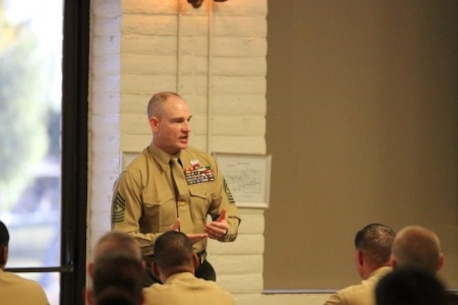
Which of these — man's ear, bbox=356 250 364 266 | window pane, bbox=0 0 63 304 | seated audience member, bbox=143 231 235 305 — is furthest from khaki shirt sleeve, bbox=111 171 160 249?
window pane, bbox=0 0 63 304

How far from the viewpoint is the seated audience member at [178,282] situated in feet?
9.80

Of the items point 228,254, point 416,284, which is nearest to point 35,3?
point 228,254

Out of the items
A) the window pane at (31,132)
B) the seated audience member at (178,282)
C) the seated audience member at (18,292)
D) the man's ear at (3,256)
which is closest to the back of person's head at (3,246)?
the man's ear at (3,256)

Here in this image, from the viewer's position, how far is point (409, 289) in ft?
6.54

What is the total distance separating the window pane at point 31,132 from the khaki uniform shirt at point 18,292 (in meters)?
1.54

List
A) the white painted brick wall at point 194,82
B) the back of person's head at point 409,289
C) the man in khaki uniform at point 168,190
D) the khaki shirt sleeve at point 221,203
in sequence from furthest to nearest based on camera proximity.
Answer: the white painted brick wall at point 194,82, the khaki shirt sleeve at point 221,203, the man in khaki uniform at point 168,190, the back of person's head at point 409,289

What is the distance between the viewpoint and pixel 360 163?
16.5ft

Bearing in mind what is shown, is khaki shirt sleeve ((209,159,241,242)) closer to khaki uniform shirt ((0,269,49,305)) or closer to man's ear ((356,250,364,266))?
man's ear ((356,250,364,266))

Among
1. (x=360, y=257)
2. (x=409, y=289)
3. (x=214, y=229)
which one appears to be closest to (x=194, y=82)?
(x=214, y=229)

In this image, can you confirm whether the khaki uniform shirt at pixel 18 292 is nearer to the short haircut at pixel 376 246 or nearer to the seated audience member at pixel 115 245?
the seated audience member at pixel 115 245

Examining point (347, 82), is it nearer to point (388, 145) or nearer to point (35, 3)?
point (388, 145)

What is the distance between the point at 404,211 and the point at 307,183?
54 cm

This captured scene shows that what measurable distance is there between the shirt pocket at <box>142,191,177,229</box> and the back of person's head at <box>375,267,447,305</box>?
6.06ft

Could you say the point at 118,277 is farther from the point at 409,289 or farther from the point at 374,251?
the point at 374,251
